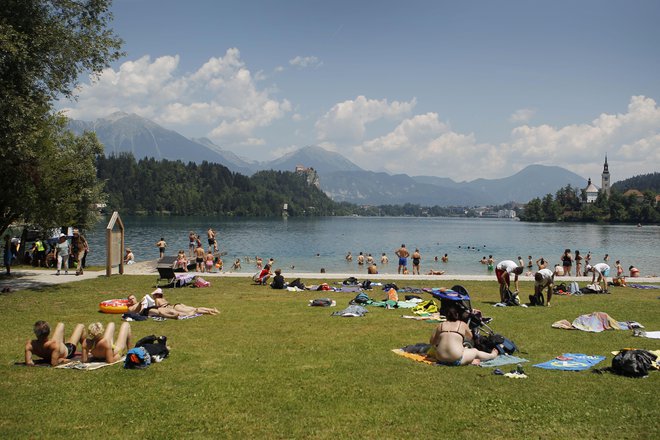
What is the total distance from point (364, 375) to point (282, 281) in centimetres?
1288

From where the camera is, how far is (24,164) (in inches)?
798

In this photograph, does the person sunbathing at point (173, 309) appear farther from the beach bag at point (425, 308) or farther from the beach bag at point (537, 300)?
the beach bag at point (537, 300)

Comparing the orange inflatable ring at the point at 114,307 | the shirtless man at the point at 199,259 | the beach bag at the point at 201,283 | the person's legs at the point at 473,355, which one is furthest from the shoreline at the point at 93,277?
the person's legs at the point at 473,355

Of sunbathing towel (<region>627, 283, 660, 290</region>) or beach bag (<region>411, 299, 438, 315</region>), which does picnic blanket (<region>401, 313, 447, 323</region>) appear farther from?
sunbathing towel (<region>627, 283, 660, 290</region>)

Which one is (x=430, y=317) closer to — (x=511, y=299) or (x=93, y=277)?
(x=511, y=299)

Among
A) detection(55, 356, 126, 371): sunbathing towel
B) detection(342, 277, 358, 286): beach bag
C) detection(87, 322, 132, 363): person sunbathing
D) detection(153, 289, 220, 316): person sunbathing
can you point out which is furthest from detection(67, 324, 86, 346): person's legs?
detection(342, 277, 358, 286): beach bag

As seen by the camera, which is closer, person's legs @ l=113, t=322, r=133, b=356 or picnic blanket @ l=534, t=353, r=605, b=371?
picnic blanket @ l=534, t=353, r=605, b=371

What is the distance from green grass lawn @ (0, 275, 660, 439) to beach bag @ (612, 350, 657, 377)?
0.24 metres

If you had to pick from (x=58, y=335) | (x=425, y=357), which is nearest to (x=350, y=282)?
(x=425, y=357)

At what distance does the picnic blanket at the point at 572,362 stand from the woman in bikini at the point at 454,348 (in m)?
1.02

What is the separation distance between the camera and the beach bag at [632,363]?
8.77 metres

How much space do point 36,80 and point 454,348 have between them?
17505mm

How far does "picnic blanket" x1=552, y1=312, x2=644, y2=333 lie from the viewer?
13.1 metres

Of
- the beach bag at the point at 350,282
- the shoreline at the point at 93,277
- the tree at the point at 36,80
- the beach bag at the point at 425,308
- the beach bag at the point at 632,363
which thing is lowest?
the shoreline at the point at 93,277
